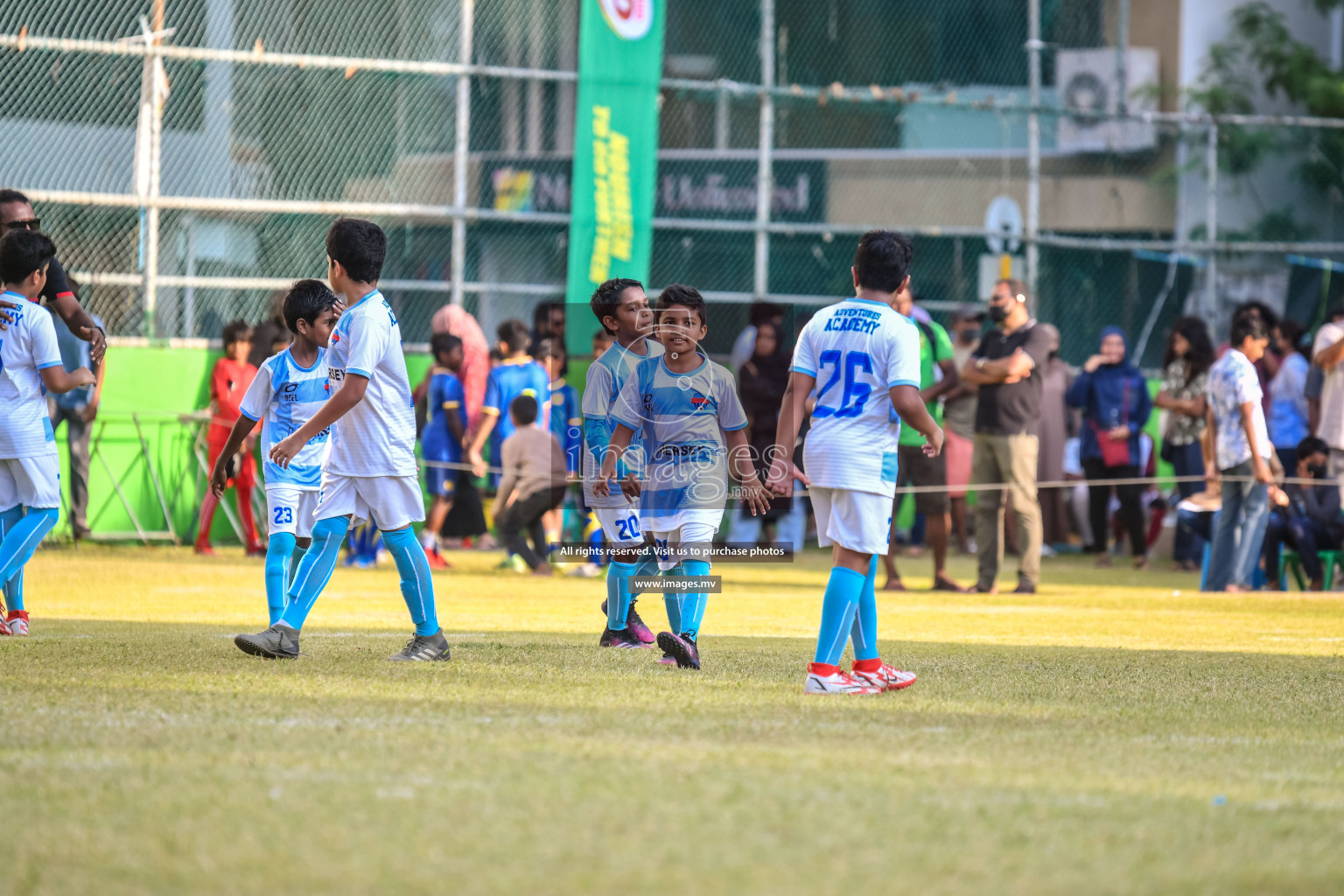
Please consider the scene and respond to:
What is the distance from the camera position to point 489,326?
1677cm

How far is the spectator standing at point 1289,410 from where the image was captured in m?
15.1

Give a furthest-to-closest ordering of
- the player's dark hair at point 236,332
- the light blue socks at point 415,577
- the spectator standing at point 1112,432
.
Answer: the spectator standing at point 1112,432 < the player's dark hair at point 236,332 < the light blue socks at point 415,577

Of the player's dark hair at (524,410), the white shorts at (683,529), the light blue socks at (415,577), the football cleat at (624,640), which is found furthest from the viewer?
the player's dark hair at (524,410)

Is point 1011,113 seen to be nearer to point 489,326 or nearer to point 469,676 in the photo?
point 489,326

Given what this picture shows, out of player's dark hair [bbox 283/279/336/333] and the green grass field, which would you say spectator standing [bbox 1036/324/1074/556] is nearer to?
the green grass field

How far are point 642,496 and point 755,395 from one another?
8469 millimetres

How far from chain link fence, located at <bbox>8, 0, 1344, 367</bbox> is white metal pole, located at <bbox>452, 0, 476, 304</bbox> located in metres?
0.03

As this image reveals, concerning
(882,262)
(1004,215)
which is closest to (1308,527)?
(1004,215)

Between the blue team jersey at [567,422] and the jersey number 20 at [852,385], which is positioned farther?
the blue team jersey at [567,422]

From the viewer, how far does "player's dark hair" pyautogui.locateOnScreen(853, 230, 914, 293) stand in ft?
21.2

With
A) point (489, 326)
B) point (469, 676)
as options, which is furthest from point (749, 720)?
point (489, 326)

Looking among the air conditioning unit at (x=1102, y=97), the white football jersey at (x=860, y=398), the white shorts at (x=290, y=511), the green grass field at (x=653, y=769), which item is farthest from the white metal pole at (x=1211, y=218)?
the white football jersey at (x=860, y=398)

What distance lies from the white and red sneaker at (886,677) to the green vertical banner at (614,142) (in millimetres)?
10293

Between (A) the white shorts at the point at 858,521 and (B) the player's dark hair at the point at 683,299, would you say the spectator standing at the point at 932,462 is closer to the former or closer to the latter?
(B) the player's dark hair at the point at 683,299
